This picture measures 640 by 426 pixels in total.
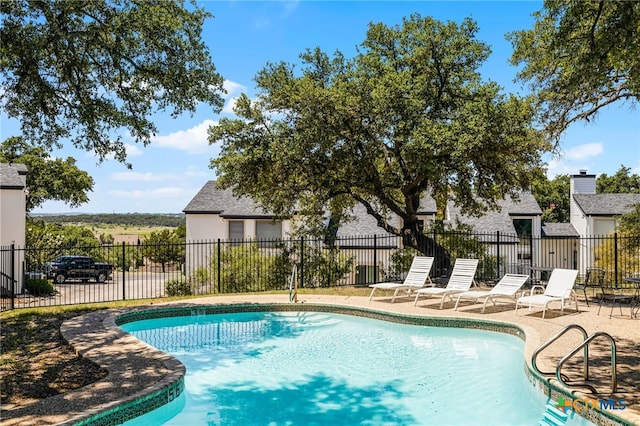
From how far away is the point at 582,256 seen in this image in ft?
A: 103

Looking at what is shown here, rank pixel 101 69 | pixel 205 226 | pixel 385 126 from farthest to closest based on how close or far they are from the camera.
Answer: pixel 205 226 < pixel 385 126 < pixel 101 69

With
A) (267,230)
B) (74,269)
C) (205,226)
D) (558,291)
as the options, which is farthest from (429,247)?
(74,269)

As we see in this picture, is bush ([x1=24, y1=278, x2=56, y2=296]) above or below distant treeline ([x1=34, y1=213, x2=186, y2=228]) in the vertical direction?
below

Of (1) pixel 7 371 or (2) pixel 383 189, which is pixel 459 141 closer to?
(2) pixel 383 189

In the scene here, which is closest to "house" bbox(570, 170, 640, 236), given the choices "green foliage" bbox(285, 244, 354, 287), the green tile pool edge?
"green foliage" bbox(285, 244, 354, 287)

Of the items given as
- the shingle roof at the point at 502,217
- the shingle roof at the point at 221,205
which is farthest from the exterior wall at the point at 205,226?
the shingle roof at the point at 502,217

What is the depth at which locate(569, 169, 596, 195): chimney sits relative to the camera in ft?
116

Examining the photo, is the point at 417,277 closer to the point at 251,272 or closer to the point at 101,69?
the point at 251,272

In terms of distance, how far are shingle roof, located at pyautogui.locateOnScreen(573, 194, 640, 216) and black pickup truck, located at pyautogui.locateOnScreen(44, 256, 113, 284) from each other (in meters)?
30.3

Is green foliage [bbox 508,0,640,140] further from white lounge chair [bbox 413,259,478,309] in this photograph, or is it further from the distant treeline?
the distant treeline

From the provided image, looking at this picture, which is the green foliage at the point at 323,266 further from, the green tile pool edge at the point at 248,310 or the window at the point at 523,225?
the window at the point at 523,225

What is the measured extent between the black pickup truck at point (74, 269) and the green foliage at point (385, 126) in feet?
55.8

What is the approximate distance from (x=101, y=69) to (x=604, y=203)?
3149 centimetres

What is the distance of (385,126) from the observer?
611 inches
